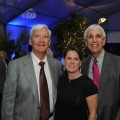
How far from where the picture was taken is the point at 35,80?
2.70 metres

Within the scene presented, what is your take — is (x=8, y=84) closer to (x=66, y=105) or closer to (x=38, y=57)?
(x=38, y=57)

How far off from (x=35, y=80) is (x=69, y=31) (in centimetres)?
926

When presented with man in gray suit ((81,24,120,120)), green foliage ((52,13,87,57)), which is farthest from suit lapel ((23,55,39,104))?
green foliage ((52,13,87,57))

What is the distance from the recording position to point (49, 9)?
13.8 meters

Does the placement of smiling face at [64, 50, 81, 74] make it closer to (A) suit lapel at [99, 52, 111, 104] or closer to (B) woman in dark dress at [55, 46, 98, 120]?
(B) woman in dark dress at [55, 46, 98, 120]

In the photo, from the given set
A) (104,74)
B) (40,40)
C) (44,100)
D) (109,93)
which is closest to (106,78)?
(104,74)

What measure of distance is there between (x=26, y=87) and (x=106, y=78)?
0.89 meters

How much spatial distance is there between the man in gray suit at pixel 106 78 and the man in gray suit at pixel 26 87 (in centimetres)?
53

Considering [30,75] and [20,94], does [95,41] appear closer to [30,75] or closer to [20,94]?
[30,75]

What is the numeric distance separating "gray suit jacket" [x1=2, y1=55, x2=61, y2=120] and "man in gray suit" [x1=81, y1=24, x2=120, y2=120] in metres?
0.73

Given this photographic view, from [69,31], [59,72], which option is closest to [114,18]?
[69,31]

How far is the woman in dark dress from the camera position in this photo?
265cm

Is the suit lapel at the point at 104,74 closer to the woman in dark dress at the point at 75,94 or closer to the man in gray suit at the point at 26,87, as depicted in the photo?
the woman in dark dress at the point at 75,94

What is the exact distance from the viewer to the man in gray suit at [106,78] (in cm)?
284
